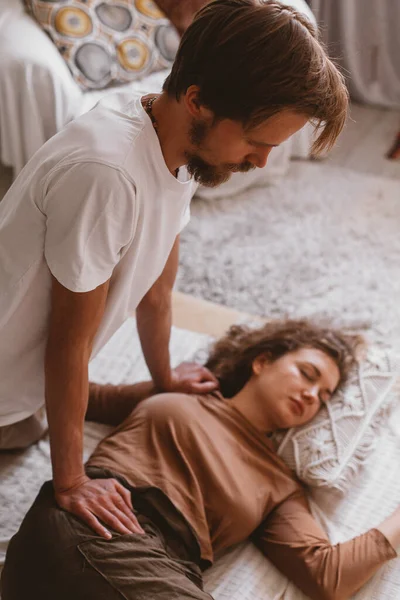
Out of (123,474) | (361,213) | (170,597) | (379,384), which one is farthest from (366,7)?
(170,597)

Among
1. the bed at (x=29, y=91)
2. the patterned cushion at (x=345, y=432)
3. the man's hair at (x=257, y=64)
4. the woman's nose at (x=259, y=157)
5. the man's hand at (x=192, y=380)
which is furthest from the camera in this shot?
the bed at (x=29, y=91)

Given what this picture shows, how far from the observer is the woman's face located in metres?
1.57

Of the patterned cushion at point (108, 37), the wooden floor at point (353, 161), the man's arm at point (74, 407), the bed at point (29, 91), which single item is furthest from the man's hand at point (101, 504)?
the patterned cushion at point (108, 37)

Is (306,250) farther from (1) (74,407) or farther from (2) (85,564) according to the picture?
(2) (85,564)

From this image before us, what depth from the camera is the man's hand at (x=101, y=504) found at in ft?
4.18

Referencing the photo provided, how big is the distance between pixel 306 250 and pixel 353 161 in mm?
766

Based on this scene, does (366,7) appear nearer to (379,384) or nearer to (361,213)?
(361,213)

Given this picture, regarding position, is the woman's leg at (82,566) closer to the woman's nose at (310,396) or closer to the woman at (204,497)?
the woman at (204,497)

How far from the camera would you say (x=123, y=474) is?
4.56 feet

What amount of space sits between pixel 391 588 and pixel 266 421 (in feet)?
1.36

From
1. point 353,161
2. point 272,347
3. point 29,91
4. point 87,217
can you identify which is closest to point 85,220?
point 87,217

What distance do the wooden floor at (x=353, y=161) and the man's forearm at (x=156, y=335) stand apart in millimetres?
470

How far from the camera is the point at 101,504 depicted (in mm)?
1294

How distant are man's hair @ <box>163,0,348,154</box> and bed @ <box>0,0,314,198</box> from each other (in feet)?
4.25
